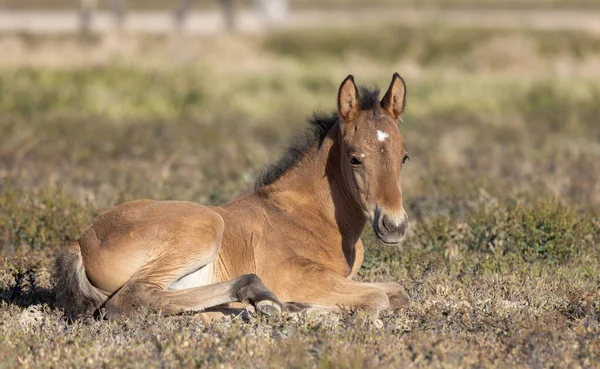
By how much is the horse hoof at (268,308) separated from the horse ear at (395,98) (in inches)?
78.7

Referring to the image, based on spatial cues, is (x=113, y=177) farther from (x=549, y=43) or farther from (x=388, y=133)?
(x=549, y=43)

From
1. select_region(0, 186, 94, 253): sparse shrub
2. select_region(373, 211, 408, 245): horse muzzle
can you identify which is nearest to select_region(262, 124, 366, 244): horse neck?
select_region(373, 211, 408, 245): horse muzzle

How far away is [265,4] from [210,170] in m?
38.7

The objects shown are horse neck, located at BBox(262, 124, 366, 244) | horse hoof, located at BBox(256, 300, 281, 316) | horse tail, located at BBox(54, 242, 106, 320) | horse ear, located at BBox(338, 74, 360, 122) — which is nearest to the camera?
horse hoof, located at BBox(256, 300, 281, 316)

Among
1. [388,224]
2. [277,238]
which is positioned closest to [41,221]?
[277,238]

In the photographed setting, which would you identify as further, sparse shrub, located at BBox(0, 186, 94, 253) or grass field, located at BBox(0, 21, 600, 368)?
sparse shrub, located at BBox(0, 186, 94, 253)

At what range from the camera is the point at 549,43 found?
3375cm

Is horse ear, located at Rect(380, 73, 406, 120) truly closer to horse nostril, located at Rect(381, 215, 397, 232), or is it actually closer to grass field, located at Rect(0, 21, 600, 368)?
horse nostril, located at Rect(381, 215, 397, 232)

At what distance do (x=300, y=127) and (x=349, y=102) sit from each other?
13.2 metres

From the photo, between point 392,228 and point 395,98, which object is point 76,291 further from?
point 395,98

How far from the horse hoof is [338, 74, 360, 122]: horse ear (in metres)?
1.77

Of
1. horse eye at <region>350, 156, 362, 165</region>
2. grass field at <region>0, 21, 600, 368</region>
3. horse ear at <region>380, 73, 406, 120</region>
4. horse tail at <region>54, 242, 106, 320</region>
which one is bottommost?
grass field at <region>0, 21, 600, 368</region>

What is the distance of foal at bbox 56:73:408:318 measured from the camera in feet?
23.5

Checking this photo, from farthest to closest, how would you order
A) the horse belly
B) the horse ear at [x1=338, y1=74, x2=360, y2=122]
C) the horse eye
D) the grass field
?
the horse ear at [x1=338, y1=74, x2=360, y2=122] → the horse eye → the horse belly → the grass field
